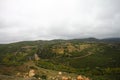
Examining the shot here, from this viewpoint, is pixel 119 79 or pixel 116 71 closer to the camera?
pixel 119 79

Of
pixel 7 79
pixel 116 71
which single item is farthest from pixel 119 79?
pixel 7 79

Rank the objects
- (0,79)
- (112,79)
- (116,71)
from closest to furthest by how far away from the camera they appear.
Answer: (0,79)
(112,79)
(116,71)

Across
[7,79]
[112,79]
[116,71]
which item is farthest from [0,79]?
[116,71]

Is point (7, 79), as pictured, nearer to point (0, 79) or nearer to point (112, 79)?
point (0, 79)

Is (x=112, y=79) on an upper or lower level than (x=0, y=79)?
lower

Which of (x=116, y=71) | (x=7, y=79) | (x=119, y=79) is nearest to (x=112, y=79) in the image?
(x=119, y=79)

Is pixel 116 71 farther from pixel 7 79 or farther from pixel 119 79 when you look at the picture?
pixel 7 79

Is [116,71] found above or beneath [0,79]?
beneath

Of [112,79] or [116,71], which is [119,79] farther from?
[116,71]

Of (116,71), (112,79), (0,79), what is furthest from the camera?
(116,71)
